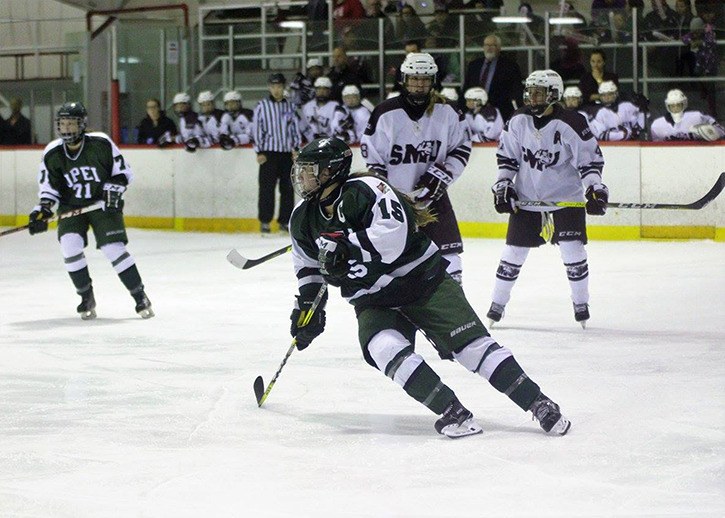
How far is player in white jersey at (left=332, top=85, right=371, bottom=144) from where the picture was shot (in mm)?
11062

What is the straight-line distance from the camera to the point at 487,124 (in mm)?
10625

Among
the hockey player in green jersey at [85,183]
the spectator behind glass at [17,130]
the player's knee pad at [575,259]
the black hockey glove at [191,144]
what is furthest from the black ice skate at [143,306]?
the spectator behind glass at [17,130]

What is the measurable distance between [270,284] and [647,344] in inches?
116

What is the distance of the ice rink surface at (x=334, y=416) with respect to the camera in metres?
3.14

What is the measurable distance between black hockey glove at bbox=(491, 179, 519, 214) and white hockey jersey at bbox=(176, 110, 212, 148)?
6223 mm

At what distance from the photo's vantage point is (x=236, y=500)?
3125 millimetres

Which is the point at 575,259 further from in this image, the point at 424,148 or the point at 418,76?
the point at 418,76

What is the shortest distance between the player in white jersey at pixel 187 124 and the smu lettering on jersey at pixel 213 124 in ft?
0.12

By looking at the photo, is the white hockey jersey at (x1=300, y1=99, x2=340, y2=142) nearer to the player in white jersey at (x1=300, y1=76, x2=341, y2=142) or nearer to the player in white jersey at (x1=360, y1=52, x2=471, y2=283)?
the player in white jersey at (x1=300, y1=76, x2=341, y2=142)

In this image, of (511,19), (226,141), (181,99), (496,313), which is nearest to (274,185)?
(226,141)

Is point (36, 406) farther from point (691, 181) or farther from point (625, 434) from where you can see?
point (691, 181)

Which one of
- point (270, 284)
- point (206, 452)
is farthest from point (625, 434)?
point (270, 284)

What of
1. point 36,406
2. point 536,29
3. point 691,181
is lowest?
point 36,406

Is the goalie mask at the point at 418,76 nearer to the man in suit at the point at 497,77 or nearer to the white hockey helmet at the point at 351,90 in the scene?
→ the man in suit at the point at 497,77
